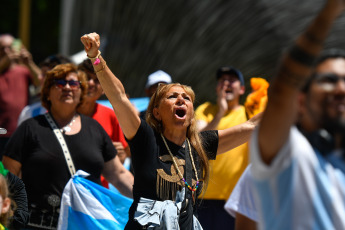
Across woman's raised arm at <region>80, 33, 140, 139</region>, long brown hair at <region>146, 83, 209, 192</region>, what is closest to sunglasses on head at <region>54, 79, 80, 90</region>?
long brown hair at <region>146, 83, 209, 192</region>

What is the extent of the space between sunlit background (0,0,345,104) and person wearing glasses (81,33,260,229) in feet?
16.2

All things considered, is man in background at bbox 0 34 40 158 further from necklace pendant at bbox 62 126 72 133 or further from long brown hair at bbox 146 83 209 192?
long brown hair at bbox 146 83 209 192

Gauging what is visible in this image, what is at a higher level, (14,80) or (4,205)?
(14,80)

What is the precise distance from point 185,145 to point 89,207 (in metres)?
1.00

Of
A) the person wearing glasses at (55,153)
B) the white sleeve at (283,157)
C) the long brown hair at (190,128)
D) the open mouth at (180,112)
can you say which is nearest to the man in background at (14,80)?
the person wearing glasses at (55,153)

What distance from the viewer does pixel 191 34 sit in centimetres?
980

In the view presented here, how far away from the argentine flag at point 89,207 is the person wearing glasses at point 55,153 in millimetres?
121

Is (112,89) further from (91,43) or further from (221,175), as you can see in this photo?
(221,175)

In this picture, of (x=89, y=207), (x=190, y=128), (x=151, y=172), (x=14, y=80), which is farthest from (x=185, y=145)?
(x=14, y=80)

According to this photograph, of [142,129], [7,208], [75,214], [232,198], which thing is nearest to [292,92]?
[232,198]

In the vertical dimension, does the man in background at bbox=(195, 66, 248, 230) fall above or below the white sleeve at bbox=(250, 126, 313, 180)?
below

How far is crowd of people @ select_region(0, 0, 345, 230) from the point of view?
2.19 metres

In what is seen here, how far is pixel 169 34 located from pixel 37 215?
6028 millimetres

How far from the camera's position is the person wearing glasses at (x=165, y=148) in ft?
11.9
